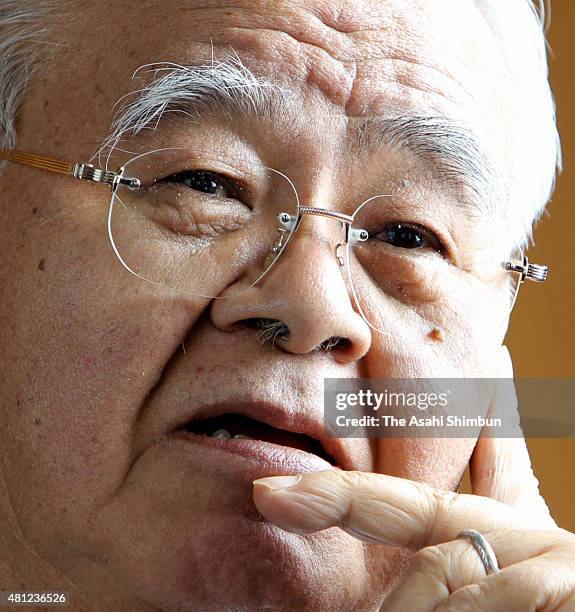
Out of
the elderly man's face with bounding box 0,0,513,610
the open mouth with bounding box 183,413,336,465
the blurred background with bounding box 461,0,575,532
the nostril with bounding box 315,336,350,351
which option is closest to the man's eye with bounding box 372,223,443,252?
the elderly man's face with bounding box 0,0,513,610

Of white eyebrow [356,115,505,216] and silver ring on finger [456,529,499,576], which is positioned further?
white eyebrow [356,115,505,216]

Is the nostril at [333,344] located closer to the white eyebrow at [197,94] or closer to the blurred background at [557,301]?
the white eyebrow at [197,94]

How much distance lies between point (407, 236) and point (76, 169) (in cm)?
52

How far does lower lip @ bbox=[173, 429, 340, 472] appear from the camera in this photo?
128cm

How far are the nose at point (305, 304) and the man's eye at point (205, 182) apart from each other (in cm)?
12

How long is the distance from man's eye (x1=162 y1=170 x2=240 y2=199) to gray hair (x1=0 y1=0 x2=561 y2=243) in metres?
0.09

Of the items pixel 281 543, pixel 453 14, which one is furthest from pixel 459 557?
pixel 453 14

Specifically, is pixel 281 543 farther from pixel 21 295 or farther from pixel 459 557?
pixel 21 295

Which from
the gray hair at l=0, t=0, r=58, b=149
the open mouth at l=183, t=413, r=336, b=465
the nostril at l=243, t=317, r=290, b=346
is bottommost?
the open mouth at l=183, t=413, r=336, b=465

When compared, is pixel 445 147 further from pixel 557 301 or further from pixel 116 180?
pixel 557 301

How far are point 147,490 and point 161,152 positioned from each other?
48cm

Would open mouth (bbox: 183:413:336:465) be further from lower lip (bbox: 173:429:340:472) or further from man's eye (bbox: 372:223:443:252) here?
man's eye (bbox: 372:223:443:252)

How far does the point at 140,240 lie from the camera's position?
1354 mm

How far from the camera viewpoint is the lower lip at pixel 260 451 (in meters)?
1.28
